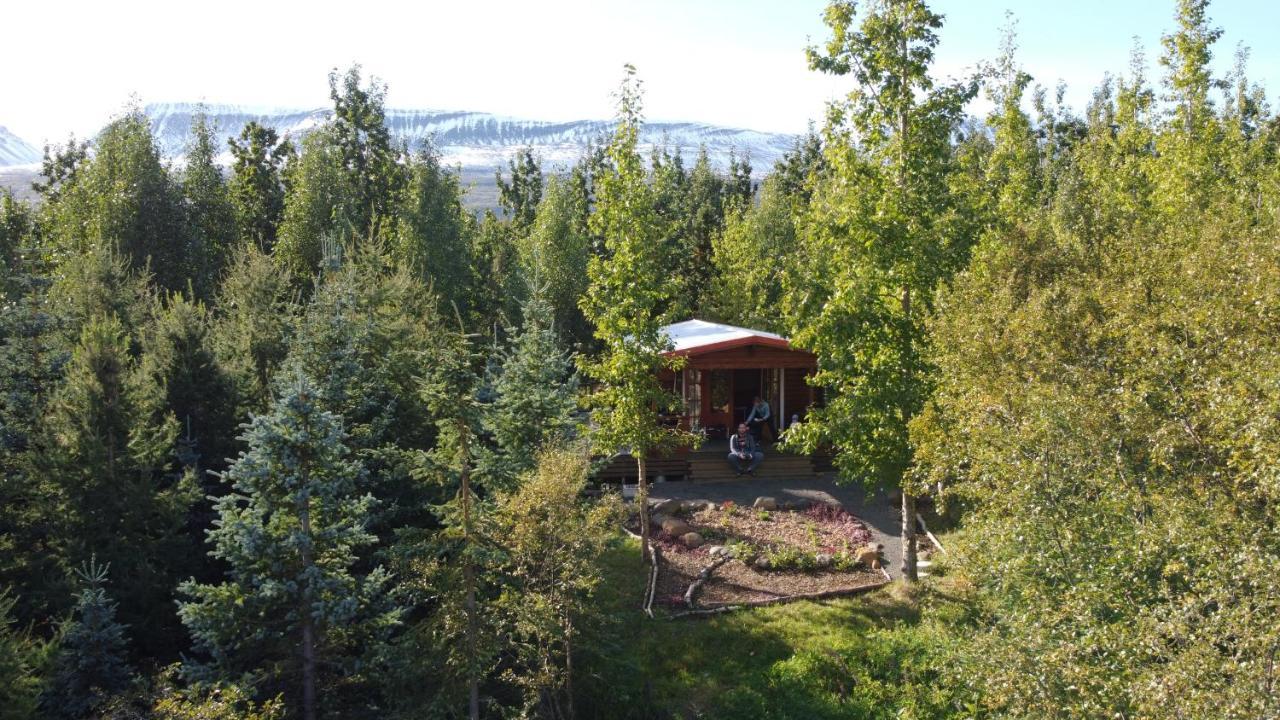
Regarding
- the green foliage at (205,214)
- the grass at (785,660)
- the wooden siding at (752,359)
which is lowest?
the grass at (785,660)

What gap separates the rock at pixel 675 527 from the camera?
20.8 m

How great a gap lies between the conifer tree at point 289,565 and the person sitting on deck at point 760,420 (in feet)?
51.4

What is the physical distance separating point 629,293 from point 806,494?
8764 millimetres

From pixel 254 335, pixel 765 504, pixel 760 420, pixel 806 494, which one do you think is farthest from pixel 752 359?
pixel 254 335

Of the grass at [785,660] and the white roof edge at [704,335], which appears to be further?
the white roof edge at [704,335]

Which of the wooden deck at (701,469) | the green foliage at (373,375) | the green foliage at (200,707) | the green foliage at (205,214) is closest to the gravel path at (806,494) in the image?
the wooden deck at (701,469)

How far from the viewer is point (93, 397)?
47.5ft

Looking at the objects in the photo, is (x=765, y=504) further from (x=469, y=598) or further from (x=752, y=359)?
(x=469, y=598)

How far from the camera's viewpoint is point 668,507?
73.0 ft

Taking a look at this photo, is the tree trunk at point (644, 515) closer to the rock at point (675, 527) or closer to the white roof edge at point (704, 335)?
the rock at point (675, 527)

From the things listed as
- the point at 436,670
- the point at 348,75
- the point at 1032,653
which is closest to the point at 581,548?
the point at 436,670

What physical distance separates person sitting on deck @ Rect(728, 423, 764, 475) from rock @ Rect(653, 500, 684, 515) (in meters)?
3.07

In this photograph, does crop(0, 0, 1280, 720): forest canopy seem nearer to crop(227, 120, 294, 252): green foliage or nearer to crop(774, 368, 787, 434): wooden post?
crop(774, 368, 787, 434): wooden post

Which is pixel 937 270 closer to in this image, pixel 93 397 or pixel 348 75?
pixel 93 397
